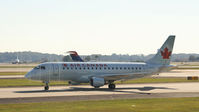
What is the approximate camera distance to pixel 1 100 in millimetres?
31984

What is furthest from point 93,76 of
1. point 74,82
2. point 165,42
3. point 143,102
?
point 143,102

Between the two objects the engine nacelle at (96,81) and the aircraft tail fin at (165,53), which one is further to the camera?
the aircraft tail fin at (165,53)

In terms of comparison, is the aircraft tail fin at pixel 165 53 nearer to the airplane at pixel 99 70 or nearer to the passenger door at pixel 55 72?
the airplane at pixel 99 70

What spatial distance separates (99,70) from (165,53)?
40.3 ft

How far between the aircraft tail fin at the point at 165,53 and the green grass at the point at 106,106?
21272 mm

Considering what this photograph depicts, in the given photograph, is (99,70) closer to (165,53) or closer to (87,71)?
(87,71)

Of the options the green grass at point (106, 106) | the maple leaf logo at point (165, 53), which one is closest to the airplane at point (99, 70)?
the maple leaf logo at point (165, 53)

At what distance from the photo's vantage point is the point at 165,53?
52.0 m

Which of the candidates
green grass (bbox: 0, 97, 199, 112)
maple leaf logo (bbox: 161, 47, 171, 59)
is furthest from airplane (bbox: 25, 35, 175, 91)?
green grass (bbox: 0, 97, 199, 112)

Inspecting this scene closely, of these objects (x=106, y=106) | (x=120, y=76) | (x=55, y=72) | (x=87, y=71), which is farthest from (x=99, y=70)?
(x=106, y=106)

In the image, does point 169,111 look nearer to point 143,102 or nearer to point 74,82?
point 143,102

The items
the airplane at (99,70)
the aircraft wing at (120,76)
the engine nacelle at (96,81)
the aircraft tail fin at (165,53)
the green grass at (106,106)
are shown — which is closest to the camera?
the green grass at (106,106)

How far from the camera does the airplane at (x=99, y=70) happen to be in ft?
145

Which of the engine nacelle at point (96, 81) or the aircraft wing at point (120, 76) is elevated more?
the aircraft wing at point (120, 76)
